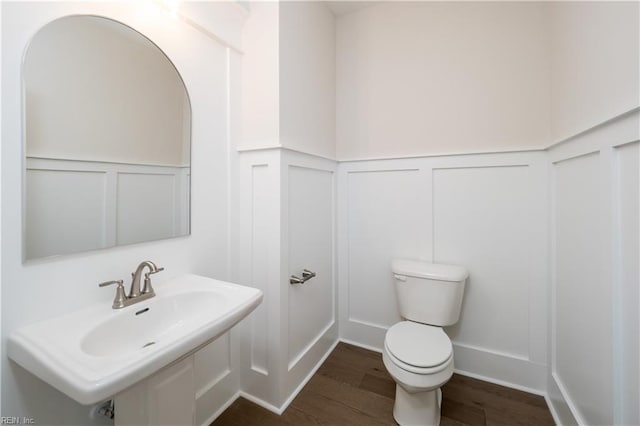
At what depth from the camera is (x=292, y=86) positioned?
1.55m

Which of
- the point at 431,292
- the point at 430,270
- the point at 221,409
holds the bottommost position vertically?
the point at 221,409

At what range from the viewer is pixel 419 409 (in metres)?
1.32

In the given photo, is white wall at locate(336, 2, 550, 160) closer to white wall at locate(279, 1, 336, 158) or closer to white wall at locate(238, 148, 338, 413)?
white wall at locate(279, 1, 336, 158)

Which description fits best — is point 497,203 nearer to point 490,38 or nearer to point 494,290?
point 494,290

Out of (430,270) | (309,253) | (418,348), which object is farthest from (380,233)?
(418,348)

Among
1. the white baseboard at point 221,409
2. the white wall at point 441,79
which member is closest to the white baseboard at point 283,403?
the white baseboard at point 221,409

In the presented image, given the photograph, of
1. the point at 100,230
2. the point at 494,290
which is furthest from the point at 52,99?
the point at 494,290

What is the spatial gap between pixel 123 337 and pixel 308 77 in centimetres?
170

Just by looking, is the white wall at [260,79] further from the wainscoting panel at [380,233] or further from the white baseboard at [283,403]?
the white baseboard at [283,403]

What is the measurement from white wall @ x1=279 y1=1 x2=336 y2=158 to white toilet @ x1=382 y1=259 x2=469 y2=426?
1075 mm

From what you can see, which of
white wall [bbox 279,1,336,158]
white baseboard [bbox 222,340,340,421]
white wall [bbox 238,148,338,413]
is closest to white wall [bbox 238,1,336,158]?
white wall [bbox 279,1,336,158]

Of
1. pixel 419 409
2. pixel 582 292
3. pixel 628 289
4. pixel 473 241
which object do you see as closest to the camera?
pixel 628 289

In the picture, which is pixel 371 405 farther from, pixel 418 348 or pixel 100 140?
pixel 100 140

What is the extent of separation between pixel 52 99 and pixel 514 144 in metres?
2.27
